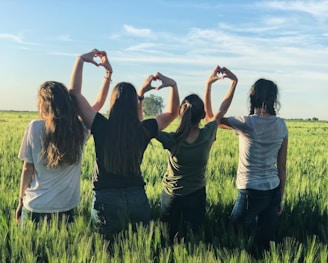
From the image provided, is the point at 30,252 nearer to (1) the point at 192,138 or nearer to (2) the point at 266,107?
(1) the point at 192,138

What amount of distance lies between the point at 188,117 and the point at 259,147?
2.28 ft

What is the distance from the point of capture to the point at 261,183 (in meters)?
3.59

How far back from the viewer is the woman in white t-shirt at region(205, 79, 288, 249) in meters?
3.59

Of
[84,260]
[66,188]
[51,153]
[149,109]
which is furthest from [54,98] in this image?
[149,109]

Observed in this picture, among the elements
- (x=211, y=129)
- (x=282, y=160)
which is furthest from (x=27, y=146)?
(x=282, y=160)

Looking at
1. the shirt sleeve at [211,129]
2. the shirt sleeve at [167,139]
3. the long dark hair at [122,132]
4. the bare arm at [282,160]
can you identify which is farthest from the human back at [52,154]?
the bare arm at [282,160]

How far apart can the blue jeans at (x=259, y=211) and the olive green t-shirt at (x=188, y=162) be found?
1.29ft

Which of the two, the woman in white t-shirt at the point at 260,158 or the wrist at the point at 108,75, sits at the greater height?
the wrist at the point at 108,75

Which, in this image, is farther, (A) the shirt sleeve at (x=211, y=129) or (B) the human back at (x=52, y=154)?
(A) the shirt sleeve at (x=211, y=129)

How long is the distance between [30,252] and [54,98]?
1.16 meters

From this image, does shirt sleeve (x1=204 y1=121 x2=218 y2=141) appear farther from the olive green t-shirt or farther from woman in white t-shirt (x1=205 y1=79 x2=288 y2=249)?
woman in white t-shirt (x1=205 y1=79 x2=288 y2=249)

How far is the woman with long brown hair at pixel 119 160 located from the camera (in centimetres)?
316

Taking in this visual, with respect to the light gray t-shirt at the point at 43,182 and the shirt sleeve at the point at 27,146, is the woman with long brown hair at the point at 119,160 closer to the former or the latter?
the light gray t-shirt at the point at 43,182

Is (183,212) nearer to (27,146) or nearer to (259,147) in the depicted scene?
(259,147)
